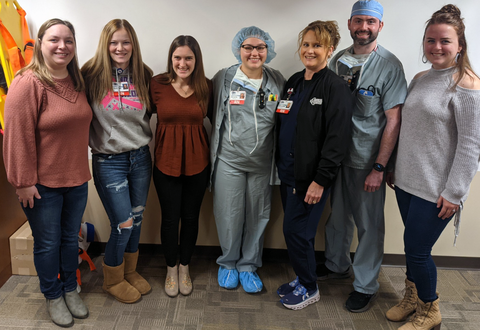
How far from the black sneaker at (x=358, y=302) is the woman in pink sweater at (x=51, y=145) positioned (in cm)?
169

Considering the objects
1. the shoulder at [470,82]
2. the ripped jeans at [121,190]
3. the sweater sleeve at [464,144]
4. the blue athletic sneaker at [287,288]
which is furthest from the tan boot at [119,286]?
the shoulder at [470,82]

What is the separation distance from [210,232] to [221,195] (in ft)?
1.88

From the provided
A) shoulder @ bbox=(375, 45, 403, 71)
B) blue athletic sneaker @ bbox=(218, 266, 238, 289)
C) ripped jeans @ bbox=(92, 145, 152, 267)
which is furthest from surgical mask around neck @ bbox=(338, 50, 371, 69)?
blue athletic sneaker @ bbox=(218, 266, 238, 289)

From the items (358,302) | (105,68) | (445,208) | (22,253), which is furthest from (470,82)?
(22,253)

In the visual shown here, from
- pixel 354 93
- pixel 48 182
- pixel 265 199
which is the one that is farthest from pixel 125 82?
pixel 354 93

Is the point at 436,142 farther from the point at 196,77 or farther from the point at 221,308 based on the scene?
the point at 221,308

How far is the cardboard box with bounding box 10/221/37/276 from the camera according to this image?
2.48 meters

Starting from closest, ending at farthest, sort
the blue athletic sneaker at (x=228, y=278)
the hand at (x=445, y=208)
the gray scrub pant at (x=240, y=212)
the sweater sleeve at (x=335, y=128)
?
the hand at (x=445, y=208) < the sweater sleeve at (x=335, y=128) < the gray scrub pant at (x=240, y=212) < the blue athletic sneaker at (x=228, y=278)

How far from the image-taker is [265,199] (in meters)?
2.43

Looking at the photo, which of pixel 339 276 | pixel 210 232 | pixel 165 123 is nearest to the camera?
pixel 165 123

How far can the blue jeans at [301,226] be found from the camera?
213 centimetres

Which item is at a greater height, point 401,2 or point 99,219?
point 401,2

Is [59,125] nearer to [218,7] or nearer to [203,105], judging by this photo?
[203,105]

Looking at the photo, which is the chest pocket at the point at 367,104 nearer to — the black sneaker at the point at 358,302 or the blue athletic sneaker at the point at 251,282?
the black sneaker at the point at 358,302
